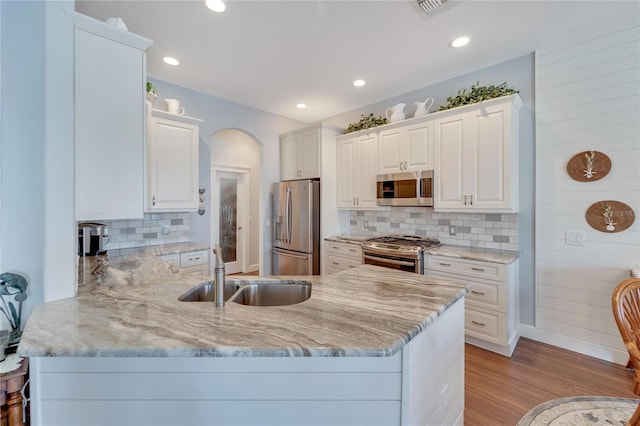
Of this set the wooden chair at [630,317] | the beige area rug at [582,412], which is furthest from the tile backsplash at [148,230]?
the wooden chair at [630,317]

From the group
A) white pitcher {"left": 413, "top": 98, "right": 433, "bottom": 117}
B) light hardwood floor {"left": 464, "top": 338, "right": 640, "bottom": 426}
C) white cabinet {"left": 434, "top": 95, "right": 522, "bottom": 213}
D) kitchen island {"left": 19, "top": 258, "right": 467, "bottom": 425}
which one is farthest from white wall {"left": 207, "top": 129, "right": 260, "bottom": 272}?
kitchen island {"left": 19, "top": 258, "right": 467, "bottom": 425}

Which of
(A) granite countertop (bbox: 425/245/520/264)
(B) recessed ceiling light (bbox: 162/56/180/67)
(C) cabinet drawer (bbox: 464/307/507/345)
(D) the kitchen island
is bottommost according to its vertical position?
(C) cabinet drawer (bbox: 464/307/507/345)

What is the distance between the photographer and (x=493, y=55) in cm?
285

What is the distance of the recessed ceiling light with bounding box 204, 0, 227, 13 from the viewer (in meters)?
2.06

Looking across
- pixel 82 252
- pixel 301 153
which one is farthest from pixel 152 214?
pixel 301 153

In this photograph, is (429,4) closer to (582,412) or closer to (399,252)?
(399,252)

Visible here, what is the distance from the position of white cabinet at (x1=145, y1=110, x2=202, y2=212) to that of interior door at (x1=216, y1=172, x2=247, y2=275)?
2261mm

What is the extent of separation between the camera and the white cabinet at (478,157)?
2.69 metres

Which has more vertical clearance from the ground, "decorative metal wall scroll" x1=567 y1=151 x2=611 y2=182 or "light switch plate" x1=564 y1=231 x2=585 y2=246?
"decorative metal wall scroll" x1=567 y1=151 x2=611 y2=182

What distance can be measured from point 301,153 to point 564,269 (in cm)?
339

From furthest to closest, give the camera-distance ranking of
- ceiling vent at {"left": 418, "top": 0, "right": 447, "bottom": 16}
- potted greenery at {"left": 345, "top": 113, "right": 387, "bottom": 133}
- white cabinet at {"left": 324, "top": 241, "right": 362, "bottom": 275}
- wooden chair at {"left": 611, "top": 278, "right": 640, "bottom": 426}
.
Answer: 1. potted greenery at {"left": 345, "top": 113, "right": 387, "bottom": 133}
2. white cabinet at {"left": 324, "top": 241, "right": 362, "bottom": 275}
3. ceiling vent at {"left": 418, "top": 0, "right": 447, "bottom": 16}
4. wooden chair at {"left": 611, "top": 278, "right": 640, "bottom": 426}

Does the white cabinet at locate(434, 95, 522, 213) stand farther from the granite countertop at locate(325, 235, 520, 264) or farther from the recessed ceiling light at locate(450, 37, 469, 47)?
the recessed ceiling light at locate(450, 37, 469, 47)

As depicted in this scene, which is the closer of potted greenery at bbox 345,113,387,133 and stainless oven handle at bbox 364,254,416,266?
stainless oven handle at bbox 364,254,416,266

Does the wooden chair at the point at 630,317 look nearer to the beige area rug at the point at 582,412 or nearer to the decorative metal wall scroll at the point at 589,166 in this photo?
the beige area rug at the point at 582,412
